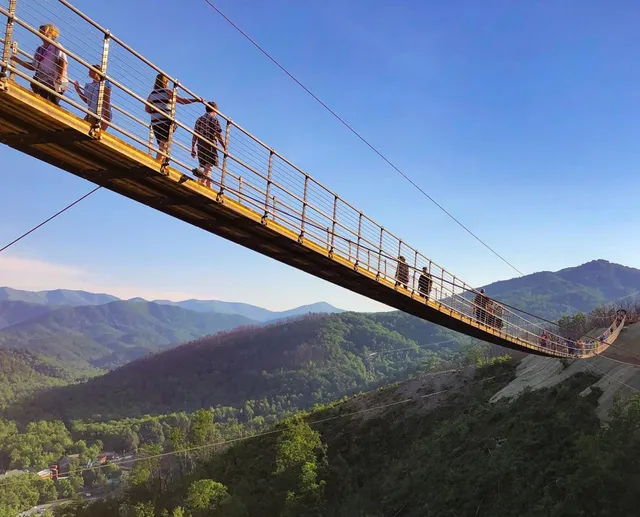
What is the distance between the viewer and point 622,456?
13547 millimetres

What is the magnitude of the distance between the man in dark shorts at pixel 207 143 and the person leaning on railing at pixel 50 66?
2.25 metres

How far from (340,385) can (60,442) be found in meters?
101

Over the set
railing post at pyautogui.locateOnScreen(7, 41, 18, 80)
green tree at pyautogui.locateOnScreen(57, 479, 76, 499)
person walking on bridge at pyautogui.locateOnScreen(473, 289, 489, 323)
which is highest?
railing post at pyautogui.locateOnScreen(7, 41, 18, 80)

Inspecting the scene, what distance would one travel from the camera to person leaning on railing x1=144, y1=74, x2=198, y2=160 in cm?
724

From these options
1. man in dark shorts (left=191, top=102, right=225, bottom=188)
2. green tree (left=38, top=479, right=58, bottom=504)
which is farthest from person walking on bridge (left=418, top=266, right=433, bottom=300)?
green tree (left=38, top=479, right=58, bottom=504)

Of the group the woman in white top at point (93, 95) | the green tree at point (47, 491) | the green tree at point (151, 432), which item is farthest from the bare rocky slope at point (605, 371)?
the green tree at point (151, 432)

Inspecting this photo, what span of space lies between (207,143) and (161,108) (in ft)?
3.24

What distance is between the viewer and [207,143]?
26.4ft

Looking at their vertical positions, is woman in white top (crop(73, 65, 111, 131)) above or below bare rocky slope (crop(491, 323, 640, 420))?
above

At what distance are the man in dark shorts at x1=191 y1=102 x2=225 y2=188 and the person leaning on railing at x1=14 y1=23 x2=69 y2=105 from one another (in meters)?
2.25

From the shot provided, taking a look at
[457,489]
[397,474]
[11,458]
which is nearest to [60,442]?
[11,458]

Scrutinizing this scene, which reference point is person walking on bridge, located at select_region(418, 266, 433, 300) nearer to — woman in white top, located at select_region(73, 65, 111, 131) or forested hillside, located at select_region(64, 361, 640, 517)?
forested hillside, located at select_region(64, 361, 640, 517)

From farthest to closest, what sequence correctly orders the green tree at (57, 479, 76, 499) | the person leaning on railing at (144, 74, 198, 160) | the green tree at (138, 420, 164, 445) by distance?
the green tree at (138, 420, 164, 445) → the green tree at (57, 479, 76, 499) → the person leaning on railing at (144, 74, 198, 160)

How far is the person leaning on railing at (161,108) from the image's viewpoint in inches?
285
